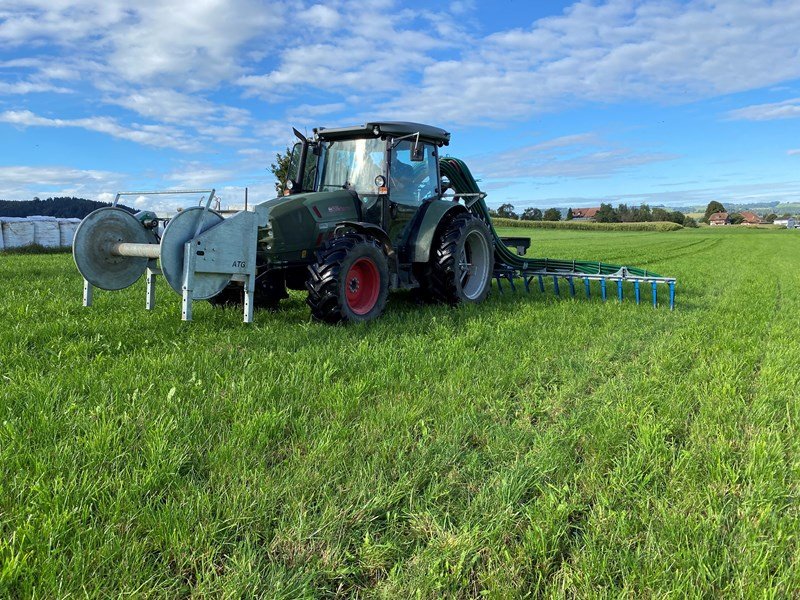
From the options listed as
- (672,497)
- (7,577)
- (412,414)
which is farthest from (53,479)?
(672,497)

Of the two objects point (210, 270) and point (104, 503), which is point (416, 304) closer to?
point (210, 270)

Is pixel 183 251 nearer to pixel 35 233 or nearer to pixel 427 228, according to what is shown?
pixel 427 228

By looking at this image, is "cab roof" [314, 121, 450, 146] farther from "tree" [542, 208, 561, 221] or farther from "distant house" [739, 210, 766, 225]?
"distant house" [739, 210, 766, 225]

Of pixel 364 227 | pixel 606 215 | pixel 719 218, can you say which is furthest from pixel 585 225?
pixel 719 218

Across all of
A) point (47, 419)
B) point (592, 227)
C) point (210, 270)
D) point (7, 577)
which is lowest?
point (7, 577)

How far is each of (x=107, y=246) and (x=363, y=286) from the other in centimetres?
266

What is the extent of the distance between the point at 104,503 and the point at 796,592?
→ 8.58 feet

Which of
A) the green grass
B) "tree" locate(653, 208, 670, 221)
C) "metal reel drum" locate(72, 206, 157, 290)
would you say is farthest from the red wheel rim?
"tree" locate(653, 208, 670, 221)

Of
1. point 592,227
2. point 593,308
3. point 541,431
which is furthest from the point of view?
point 592,227

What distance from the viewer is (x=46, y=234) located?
70.5ft

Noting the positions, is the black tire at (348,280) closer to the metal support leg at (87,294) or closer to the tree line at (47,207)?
the metal support leg at (87,294)

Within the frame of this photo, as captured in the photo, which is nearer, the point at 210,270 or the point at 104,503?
Result: the point at 104,503

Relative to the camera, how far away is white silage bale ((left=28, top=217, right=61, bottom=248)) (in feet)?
69.5

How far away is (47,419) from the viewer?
282 cm
